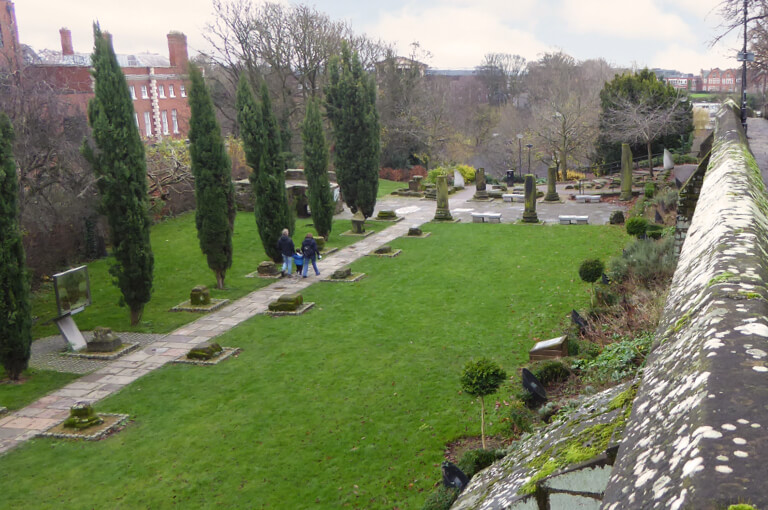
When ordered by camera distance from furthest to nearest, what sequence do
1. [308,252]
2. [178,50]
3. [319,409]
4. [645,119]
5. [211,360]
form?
[178,50] < [645,119] < [308,252] < [211,360] < [319,409]

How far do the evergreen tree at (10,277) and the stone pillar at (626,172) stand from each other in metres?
26.7

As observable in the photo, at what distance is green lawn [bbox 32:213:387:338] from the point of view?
1698 cm

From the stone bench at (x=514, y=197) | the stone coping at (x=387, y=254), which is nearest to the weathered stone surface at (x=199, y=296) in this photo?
the stone coping at (x=387, y=254)

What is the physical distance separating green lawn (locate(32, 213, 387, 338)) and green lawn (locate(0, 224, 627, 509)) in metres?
2.55

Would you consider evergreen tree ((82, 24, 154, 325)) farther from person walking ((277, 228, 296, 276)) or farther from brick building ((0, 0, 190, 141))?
brick building ((0, 0, 190, 141))

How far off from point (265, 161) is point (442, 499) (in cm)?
1582

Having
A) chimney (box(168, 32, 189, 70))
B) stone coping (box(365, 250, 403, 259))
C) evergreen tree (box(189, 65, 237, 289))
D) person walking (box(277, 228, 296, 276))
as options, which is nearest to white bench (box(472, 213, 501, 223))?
stone coping (box(365, 250, 403, 259))

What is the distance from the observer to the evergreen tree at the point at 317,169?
25.2 metres

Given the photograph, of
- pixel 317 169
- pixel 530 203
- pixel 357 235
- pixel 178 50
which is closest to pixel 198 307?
pixel 317 169

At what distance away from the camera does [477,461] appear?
27.2 ft

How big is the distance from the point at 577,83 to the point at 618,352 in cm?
5756

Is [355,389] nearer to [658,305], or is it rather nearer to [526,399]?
[526,399]

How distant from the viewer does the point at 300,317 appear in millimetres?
16844

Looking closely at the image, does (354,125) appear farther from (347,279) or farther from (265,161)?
(347,279)
